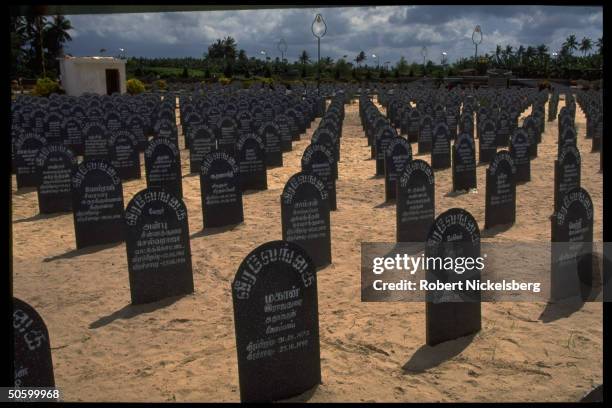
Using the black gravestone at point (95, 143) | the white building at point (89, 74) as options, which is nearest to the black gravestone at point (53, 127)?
the black gravestone at point (95, 143)

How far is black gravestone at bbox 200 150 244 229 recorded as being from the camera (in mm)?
8461

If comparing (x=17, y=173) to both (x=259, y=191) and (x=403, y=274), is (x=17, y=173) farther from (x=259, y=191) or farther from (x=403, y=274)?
(x=403, y=274)

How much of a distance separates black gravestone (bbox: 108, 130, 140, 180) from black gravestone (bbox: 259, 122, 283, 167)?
294 cm

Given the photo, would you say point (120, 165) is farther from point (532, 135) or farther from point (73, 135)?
point (532, 135)

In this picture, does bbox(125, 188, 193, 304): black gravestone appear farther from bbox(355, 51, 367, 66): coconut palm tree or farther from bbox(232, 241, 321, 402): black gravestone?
bbox(355, 51, 367, 66): coconut palm tree

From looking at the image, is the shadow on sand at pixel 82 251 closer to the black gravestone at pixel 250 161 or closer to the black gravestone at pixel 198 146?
the black gravestone at pixel 250 161

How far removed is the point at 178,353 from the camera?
191 inches

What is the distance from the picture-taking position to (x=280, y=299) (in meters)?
3.97

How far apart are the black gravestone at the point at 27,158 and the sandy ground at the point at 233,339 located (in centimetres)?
367

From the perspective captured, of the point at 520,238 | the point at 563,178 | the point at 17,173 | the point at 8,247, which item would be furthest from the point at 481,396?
the point at 17,173

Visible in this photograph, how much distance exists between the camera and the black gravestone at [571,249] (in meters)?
5.70

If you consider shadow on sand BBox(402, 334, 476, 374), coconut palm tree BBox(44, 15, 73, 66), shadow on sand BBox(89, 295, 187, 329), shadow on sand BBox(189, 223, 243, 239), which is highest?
coconut palm tree BBox(44, 15, 73, 66)

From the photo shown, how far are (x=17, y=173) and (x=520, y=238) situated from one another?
361 inches

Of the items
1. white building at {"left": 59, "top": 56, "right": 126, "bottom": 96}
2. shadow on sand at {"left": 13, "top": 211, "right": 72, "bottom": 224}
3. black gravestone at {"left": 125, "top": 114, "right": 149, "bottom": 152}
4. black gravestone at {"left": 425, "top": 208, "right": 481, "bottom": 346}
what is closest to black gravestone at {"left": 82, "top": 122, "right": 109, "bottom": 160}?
black gravestone at {"left": 125, "top": 114, "right": 149, "bottom": 152}
